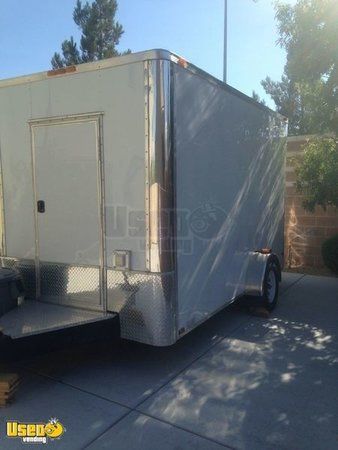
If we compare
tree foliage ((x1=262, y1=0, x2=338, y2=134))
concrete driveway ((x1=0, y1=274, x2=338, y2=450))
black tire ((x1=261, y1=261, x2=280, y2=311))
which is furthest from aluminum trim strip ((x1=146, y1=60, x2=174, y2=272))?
tree foliage ((x1=262, y1=0, x2=338, y2=134))

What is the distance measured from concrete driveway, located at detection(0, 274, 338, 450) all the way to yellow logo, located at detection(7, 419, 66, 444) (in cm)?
6

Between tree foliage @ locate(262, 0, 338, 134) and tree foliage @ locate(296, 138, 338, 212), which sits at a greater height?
tree foliage @ locate(262, 0, 338, 134)

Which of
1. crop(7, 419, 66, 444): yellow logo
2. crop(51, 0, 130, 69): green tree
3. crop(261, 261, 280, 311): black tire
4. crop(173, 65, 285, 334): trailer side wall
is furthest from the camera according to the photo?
crop(51, 0, 130, 69): green tree

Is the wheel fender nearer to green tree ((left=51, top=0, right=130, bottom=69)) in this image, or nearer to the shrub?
the shrub

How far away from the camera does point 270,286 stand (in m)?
6.30

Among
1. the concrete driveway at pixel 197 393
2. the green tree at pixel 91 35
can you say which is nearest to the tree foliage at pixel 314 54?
the concrete driveway at pixel 197 393

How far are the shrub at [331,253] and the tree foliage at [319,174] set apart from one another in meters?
0.94

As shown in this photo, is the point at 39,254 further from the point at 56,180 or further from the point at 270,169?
the point at 270,169

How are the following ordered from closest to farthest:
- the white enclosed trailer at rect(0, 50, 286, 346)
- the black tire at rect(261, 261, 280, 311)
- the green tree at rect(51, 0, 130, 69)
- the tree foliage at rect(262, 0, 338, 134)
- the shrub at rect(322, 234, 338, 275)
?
the white enclosed trailer at rect(0, 50, 286, 346), the tree foliage at rect(262, 0, 338, 134), the black tire at rect(261, 261, 280, 311), the shrub at rect(322, 234, 338, 275), the green tree at rect(51, 0, 130, 69)

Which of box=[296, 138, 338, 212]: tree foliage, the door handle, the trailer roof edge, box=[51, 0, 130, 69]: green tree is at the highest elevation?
box=[51, 0, 130, 69]: green tree

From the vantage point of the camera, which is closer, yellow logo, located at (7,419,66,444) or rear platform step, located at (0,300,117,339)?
yellow logo, located at (7,419,66,444)

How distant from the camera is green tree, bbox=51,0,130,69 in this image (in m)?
17.1

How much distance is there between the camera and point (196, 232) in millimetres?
4348

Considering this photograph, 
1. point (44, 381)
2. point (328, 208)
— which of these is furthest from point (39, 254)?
point (328, 208)
